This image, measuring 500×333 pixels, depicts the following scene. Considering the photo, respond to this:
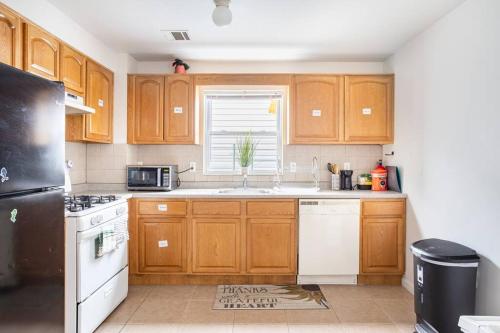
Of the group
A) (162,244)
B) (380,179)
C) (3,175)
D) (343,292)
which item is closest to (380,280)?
(343,292)

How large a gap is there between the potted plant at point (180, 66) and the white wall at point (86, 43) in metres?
0.51

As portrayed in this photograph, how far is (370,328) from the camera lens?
2420 millimetres

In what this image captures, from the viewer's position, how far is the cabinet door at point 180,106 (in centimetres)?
350

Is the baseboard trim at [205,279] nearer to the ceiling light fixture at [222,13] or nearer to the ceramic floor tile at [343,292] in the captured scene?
the ceramic floor tile at [343,292]

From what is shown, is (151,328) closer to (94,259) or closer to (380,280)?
(94,259)

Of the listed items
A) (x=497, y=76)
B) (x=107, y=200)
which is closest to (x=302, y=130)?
(x=497, y=76)

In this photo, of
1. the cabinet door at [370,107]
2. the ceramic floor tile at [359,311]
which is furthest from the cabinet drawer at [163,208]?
the cabinet door at [370,107]

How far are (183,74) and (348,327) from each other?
113 inches

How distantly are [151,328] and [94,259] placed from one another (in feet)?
2.22

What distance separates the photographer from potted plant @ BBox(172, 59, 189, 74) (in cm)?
355

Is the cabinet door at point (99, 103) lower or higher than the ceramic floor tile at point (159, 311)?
higher

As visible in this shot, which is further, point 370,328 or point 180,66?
point 180,66

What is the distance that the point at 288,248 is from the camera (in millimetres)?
3188

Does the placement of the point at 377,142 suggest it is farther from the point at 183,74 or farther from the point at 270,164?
the point at 183,74
